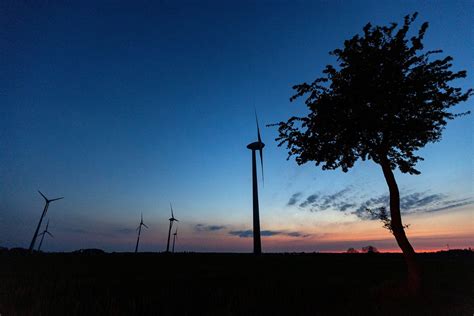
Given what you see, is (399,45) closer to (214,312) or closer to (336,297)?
(336,297)

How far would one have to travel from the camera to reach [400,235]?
19.3 metres

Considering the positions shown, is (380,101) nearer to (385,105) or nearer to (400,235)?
(385,105)

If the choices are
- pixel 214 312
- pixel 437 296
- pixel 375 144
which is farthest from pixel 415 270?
pixel 214 312

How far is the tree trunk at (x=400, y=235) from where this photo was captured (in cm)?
1784

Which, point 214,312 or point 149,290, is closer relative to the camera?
point 214,312

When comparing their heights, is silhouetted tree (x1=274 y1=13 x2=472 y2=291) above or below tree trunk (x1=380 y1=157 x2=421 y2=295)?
above

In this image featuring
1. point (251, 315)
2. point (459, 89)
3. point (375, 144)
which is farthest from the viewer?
point (375, 144)

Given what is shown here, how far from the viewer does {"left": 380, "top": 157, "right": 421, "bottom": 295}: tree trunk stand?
17844 millimetres

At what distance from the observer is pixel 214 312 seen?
501 inches

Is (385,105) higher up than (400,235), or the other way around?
(385,105)

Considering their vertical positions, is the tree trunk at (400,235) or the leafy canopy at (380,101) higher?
the leafy canopy at (380,101)

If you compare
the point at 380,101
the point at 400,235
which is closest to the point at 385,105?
the point at 380,101

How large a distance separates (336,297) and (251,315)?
7.59 metres

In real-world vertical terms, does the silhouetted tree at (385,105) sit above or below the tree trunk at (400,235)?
above
